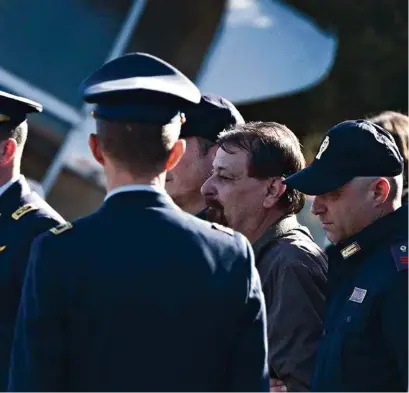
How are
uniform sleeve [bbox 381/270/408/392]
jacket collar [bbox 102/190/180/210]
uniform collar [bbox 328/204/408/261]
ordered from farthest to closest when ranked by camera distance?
uniform collar [bbox 328/204/408/261] < uniform sleeve [bbox 381/270/408/392] < jacket collar [bbox 102/190/180/210]

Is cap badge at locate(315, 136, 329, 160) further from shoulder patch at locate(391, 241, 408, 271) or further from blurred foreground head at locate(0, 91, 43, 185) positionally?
blurred foreground head at locate(0, 91, 43, 185)

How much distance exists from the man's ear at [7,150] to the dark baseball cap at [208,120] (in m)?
0.86

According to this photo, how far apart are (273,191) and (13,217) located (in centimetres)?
94

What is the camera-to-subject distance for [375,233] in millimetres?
3225

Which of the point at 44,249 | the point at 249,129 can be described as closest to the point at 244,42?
the point at 249,129

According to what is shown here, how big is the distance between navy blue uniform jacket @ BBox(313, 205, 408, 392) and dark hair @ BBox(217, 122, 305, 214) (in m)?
0.58

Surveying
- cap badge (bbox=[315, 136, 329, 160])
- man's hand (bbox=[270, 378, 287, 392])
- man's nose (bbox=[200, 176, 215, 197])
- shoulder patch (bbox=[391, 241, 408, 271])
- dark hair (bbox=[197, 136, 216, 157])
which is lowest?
man's hand (bbox=[270, 378, 287, 392])

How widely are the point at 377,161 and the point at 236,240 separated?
81 centimetres

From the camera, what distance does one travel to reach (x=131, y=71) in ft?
8.91

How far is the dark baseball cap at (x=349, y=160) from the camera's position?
330 centimetres

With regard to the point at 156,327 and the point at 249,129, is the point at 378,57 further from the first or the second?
the point at 156,327

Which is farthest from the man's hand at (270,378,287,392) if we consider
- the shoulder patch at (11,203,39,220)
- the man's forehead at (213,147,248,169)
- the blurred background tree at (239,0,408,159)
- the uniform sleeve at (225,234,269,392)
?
the blurred background tree at (239,0,408,159)

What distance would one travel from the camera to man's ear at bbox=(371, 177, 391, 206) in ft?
10.8

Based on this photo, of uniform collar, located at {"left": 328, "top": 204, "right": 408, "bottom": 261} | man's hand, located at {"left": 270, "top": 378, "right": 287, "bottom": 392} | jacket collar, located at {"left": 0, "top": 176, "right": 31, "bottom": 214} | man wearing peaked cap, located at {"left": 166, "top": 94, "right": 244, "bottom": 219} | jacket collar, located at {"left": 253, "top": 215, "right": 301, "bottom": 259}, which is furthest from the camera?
man wearing peaked cap, located at {"left": 166, "top": 94, "right": 244, "bottom": 219}
